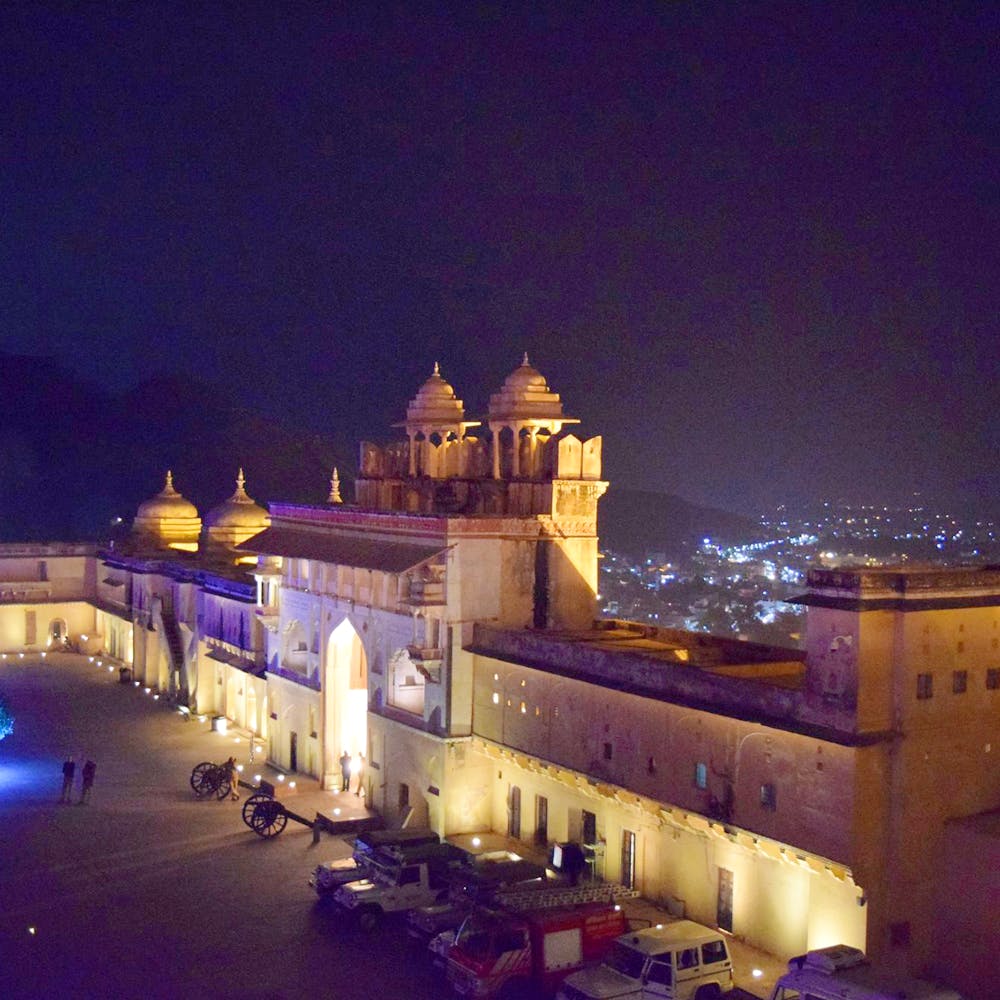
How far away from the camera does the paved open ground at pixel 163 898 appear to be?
24.1 m

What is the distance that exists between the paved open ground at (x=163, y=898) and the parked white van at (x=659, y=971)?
56.4 inches

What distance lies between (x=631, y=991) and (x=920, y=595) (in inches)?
310

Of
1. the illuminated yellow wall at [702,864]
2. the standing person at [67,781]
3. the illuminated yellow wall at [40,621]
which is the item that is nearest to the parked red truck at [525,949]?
the illuminated yellow wall at [702,864]

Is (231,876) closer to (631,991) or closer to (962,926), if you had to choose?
(631,991)

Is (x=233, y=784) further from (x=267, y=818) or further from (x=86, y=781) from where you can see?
(x=267, y=818)

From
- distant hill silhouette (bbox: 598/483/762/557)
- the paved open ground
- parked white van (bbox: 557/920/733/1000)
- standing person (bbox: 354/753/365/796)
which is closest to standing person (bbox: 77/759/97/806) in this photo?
the paved open ground

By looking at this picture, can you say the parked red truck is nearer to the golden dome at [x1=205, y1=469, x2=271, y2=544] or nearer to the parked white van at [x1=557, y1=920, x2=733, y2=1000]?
the parked white van at [x1=557, y1=920, x2=733, y2=1000]

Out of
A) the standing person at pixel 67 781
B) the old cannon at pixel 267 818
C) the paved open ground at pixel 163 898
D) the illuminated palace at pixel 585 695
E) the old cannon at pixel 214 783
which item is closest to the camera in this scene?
the illuminated palace at pixel 585 695

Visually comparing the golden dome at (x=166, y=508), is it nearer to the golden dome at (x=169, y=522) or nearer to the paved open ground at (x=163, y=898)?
the golden dome at (x=169, y=522)

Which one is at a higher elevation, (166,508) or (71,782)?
(166,508)

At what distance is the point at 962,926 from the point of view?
2242cm

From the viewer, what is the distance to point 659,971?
2133 cm

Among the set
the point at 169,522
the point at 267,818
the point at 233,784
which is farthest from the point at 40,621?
the point at 267,818

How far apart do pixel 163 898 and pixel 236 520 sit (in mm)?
33840
